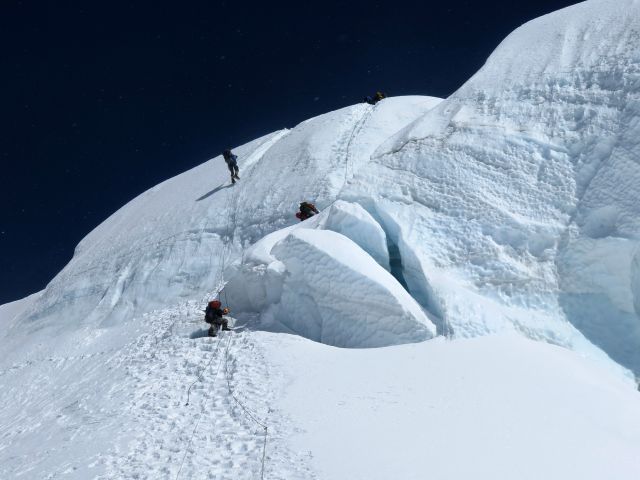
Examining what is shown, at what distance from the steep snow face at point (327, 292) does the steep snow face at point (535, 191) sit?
883 millimetres

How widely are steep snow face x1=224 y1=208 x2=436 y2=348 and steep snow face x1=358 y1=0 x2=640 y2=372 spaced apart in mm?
883

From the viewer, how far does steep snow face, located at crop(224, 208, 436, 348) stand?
1164 centimetres

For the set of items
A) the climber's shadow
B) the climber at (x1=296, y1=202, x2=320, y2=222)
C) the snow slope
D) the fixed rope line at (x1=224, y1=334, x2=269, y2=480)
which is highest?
the climber's shadow

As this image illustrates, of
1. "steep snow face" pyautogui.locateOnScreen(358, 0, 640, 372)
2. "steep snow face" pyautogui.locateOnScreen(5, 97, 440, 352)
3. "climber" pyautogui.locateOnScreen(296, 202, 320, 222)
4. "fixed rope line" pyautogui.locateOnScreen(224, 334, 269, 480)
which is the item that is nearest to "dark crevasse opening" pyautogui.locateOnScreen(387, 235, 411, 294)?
"steep snow face" pyautogui.locateOnScreen(358, 0, 640, 372)

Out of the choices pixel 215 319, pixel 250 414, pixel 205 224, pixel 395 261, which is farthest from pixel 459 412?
pixel 205 224

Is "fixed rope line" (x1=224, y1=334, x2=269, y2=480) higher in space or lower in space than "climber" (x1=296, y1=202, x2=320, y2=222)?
lower

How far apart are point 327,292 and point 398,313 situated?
5.23ft

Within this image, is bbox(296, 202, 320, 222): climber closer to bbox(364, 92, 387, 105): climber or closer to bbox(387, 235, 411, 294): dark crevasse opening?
bbox(387, 235, 411, 294): dark crevasse opening

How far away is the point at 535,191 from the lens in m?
13.9

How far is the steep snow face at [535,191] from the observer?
12039mm

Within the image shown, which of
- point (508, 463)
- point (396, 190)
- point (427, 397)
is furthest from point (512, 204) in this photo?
point (508, 463)

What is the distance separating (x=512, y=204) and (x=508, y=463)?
736cm

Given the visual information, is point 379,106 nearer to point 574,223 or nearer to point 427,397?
point 574,223

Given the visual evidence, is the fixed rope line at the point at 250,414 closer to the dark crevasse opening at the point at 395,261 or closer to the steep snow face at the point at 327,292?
the steep snow face at the point at 327,292
